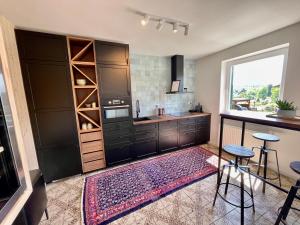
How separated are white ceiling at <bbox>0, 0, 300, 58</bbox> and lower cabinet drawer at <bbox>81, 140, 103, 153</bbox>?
182 cm

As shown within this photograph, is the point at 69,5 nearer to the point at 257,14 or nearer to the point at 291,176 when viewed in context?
the point at 257,14

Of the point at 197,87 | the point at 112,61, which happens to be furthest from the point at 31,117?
the point at 197,87

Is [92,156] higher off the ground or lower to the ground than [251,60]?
lower

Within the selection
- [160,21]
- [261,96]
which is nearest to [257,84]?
[261,96]

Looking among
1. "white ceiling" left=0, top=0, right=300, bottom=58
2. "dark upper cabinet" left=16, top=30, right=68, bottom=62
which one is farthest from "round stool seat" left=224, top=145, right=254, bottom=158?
"dark upper cabinet" left=16, top=30, right=68, bottom=62

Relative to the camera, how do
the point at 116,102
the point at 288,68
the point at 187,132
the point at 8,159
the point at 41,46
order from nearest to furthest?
the point at 8,159
the point at 41,46
the point at 288,68
the point at 116,102
the point at 187,132

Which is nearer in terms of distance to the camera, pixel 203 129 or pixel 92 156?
pixel 92 156

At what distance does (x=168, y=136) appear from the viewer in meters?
3.10

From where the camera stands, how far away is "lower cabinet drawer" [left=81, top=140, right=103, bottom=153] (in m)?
2.36

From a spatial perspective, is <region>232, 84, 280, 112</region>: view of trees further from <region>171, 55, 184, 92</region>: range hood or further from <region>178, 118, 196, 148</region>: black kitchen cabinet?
<region>171, 55, 184, 92</region>: range hood

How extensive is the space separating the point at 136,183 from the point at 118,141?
84 centimetres

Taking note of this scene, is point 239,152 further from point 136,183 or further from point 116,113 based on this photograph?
point 116,113

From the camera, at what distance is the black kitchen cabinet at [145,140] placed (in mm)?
2760

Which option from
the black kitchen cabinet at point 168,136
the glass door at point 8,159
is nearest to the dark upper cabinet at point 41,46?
the glass door at point 8,159
